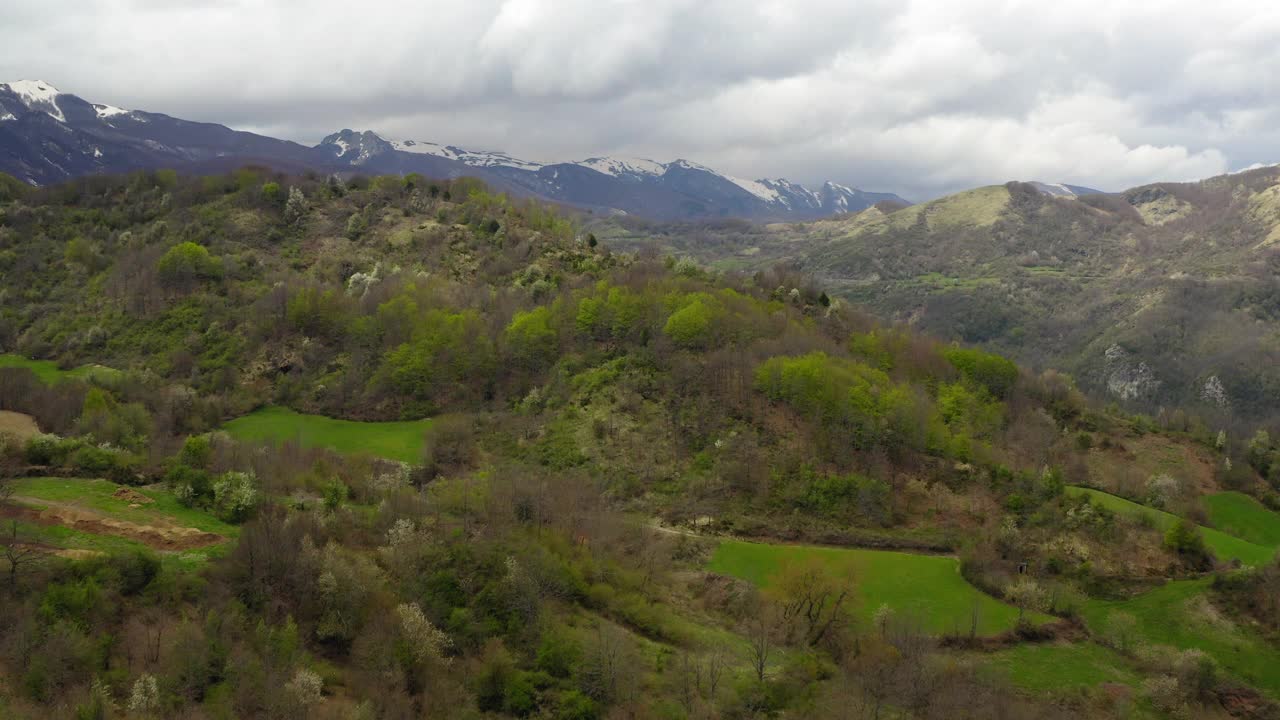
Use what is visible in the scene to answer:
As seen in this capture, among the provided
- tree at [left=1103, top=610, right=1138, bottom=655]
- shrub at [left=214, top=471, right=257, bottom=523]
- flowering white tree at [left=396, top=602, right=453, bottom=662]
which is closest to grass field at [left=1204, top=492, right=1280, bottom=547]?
tree at [left=1103, top=610, right=1138, bottom=655]

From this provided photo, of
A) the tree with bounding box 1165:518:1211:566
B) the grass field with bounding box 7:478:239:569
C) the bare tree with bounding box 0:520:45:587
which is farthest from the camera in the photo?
the tree with bounding box 1165:518:1211:566

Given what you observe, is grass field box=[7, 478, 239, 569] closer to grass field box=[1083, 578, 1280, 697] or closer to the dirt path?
the dirt path

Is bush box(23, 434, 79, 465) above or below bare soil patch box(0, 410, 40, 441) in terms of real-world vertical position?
above

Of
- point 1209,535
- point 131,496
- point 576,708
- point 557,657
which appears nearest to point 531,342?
point 131,496

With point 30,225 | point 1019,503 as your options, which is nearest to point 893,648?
point 1019,503

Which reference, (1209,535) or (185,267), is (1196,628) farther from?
(185,267)

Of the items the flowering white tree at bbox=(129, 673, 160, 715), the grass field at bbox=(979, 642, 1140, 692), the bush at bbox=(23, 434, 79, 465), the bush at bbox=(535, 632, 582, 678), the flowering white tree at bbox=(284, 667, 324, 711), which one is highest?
the bush at bbox=(23, 434, 79, 465)

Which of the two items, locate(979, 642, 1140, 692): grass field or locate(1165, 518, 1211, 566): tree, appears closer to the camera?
locate(979, 642, 1140, 692): grass field
